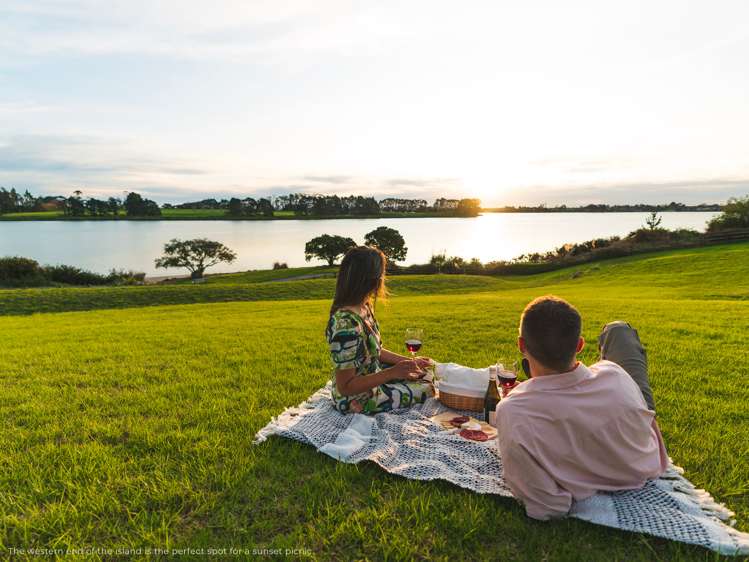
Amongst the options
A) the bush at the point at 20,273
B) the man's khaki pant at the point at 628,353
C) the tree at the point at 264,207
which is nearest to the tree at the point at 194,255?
the bush at the point at 20,273

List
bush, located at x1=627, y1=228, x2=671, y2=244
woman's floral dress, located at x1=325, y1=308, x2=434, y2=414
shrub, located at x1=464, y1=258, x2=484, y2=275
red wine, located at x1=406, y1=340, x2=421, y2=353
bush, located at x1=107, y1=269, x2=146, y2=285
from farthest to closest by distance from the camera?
shrub, located at x1=464, y1=258, x2=484, y2=275 < bush, located at x1=627, y1=228, x2=671, y2=244 < bush, located at x1=107, y1=269, x2=146, y2=285 < red wine, located at x1=406, y1=340, x2=421, y2=353 < woman's floral dress, located at x1=325, y1=308, x2=434, y2=414

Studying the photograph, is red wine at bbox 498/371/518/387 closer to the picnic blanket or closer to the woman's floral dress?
the picnic blanket

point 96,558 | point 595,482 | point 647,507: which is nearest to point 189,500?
point 96,558

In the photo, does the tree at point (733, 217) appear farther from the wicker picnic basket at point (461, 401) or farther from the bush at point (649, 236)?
the wicker picnic basket at point (461, 401)

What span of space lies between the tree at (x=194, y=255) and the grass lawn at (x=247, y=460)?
143 ft

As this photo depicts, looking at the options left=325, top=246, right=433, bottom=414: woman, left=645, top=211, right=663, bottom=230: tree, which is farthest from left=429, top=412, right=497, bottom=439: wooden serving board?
left=645, top=211, right=663, bottom=230: tree

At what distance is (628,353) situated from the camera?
3594 mm

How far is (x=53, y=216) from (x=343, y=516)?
16448 cm

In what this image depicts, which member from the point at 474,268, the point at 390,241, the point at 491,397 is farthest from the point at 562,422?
the point at 390,241

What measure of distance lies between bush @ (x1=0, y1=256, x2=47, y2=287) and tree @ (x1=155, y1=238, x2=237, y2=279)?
17.3m

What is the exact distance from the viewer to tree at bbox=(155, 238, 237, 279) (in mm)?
48688

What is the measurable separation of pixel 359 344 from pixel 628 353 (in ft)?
7.79

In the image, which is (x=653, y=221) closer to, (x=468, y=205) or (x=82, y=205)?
(x=468, y=205)

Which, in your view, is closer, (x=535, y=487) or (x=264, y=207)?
(x=535, y=487)
